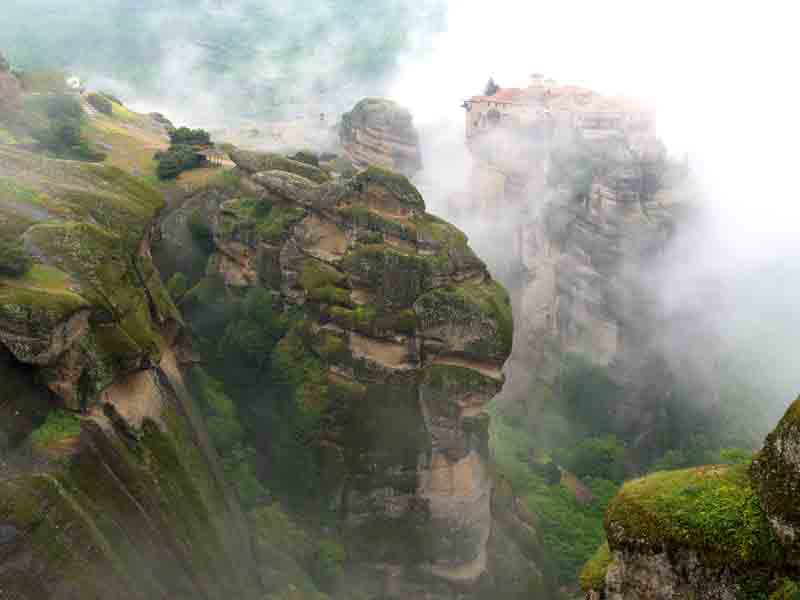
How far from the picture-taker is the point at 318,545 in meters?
26.0

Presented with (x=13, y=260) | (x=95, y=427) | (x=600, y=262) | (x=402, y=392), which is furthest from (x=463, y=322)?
(x=600, y=262)

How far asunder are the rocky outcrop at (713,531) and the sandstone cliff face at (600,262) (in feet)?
111

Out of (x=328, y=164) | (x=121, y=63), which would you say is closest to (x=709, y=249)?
(x=328, y=164)

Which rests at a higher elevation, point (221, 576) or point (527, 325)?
point (527, 325)

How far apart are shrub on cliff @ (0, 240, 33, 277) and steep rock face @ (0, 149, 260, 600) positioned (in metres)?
0.25

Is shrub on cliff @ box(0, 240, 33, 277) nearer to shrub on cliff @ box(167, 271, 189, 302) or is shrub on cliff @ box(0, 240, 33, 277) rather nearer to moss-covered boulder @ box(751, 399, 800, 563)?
shrub on cliff @ box(167, 271, 189, 302)

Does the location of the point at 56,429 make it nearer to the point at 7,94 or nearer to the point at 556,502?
the point at 7,94

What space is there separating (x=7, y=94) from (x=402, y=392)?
23020 millimetres

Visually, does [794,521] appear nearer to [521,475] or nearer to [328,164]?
[521,475]

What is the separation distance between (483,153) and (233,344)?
3666 cm

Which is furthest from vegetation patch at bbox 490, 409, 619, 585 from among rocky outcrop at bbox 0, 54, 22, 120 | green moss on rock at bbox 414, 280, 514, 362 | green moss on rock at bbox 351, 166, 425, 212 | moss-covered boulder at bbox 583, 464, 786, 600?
rocky outcrop at bbox 0, 54, 22, 120

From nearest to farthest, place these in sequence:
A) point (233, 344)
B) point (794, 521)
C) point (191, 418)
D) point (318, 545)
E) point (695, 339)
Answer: point (794, 521)
point (191, 418)
point (318, 545)
point (233, 344)
point (695, 339)

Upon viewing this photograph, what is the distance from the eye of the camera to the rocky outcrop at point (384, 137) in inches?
2188

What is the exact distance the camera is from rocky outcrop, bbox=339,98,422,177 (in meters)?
55.6
